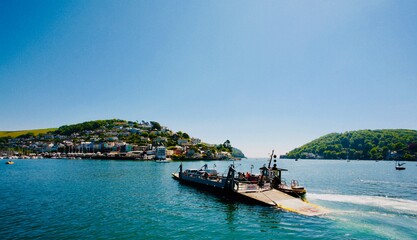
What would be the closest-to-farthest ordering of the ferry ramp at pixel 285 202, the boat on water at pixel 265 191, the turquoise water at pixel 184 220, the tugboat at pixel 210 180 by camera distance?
the turquoise water at pixel 184 220 → the ferry ramp at pixel 285 202 → the boat on water at pixel 265 191 → the tugboat at pixel 210 180

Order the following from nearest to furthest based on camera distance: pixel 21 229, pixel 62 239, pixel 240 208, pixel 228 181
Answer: pixel 62 239 < pixel 21 229 < pixel 240 208 < pixel 228 181

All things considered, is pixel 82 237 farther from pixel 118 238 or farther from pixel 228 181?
pixel 228 181

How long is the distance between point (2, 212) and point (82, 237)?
12642mm

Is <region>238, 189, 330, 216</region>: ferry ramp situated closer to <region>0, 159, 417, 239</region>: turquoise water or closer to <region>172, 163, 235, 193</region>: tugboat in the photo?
<region>0, 159, 417, 239</region>: turquoise water

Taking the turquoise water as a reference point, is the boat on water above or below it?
above

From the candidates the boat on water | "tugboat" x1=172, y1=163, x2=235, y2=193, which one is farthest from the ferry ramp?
"tugboat" x1=172, y1=163, x2=235, y2=193

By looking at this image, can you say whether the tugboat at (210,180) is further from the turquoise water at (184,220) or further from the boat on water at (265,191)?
the turquoise water at (184,220)

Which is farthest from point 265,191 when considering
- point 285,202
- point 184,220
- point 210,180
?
point 184,220

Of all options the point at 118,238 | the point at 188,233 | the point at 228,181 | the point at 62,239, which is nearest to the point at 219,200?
the point at 228,181

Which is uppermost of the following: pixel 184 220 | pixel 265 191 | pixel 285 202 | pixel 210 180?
pixel 210 180

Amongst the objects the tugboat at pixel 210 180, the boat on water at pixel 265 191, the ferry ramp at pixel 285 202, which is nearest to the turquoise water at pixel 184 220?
the ferry ramp at pixel 285 202

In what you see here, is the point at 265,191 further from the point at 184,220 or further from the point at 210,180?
the point at 184,220

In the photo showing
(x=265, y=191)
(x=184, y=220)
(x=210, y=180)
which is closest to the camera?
(x=184, y=220)

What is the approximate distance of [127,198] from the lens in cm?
3244
